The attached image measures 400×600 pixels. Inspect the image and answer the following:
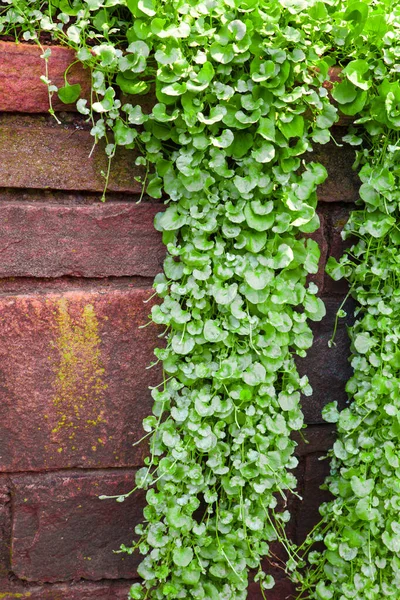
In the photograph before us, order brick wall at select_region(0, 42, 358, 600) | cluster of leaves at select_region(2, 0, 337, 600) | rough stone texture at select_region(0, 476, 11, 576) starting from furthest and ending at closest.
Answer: rough stone texture at select_region(0, 476, 11, 576) → brick wall at select_region(0, 42, 358, 600) → cluster of leaves at select_region(2, 0, 337, 600)

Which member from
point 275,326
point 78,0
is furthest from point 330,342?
point 78,0

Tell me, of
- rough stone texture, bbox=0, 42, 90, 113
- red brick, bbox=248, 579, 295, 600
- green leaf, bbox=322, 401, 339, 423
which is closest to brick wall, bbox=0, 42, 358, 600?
rough stone texture, bbox=0, 42, 90, 113

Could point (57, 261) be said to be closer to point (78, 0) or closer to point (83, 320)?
point (83, 320)

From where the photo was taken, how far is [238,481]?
1446 mm

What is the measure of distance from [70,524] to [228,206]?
34.2 inches

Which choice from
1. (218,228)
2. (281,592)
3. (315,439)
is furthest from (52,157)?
(281,592)

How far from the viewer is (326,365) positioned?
1.68m

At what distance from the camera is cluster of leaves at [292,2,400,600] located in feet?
4.89

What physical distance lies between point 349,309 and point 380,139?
435 mm

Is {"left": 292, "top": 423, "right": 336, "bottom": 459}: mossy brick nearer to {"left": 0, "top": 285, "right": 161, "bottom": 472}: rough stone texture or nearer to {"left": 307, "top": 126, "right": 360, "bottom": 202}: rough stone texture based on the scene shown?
{"left": 0, "top": 285, "right": 161, "bottom": 472}: rough stone texture

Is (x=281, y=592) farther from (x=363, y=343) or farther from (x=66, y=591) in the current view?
(x=363, y=343)

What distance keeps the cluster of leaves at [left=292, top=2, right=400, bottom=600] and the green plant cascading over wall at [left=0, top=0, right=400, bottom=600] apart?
0.01 metres

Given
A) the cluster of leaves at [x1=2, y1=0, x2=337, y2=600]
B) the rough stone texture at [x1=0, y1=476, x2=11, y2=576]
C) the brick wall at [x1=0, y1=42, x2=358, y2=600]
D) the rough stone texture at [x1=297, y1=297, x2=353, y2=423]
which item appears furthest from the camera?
the rough stone texture at [x1=297, y1=297, x2=353, y2=423]

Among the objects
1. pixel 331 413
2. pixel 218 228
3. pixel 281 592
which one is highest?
pixel 218 228
